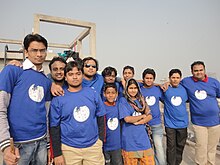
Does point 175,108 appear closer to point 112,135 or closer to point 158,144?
point 158,144

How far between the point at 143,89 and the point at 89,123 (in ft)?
5.18

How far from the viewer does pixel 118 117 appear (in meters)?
2.65

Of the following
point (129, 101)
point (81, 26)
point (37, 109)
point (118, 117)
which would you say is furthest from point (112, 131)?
point (81, 26)

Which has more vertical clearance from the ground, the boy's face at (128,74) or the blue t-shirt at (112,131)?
the boy's face at (128,74)

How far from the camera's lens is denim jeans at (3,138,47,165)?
1.69 metres

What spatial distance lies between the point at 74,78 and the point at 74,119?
0.47m

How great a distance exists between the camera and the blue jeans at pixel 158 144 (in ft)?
9.99

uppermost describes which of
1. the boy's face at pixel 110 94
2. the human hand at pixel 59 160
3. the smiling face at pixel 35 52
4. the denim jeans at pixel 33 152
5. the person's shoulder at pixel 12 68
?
the smiling face at pixel 35 52

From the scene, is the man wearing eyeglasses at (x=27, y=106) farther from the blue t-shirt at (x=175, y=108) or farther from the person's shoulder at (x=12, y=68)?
the blue t-shirt at (x=175, y=108)

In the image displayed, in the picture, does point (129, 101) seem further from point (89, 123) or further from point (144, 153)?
point (89, 123)

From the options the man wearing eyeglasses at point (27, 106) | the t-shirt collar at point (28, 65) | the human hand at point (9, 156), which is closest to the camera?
the human hand at point (9, 156)

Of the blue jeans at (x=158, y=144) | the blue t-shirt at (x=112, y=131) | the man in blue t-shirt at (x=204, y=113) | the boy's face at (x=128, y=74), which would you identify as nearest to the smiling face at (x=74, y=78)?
the blue t-shirt at (x=112, y=131)

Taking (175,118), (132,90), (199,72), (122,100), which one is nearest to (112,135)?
(122,100)

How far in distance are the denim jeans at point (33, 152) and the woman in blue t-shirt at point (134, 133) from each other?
1153 mm
